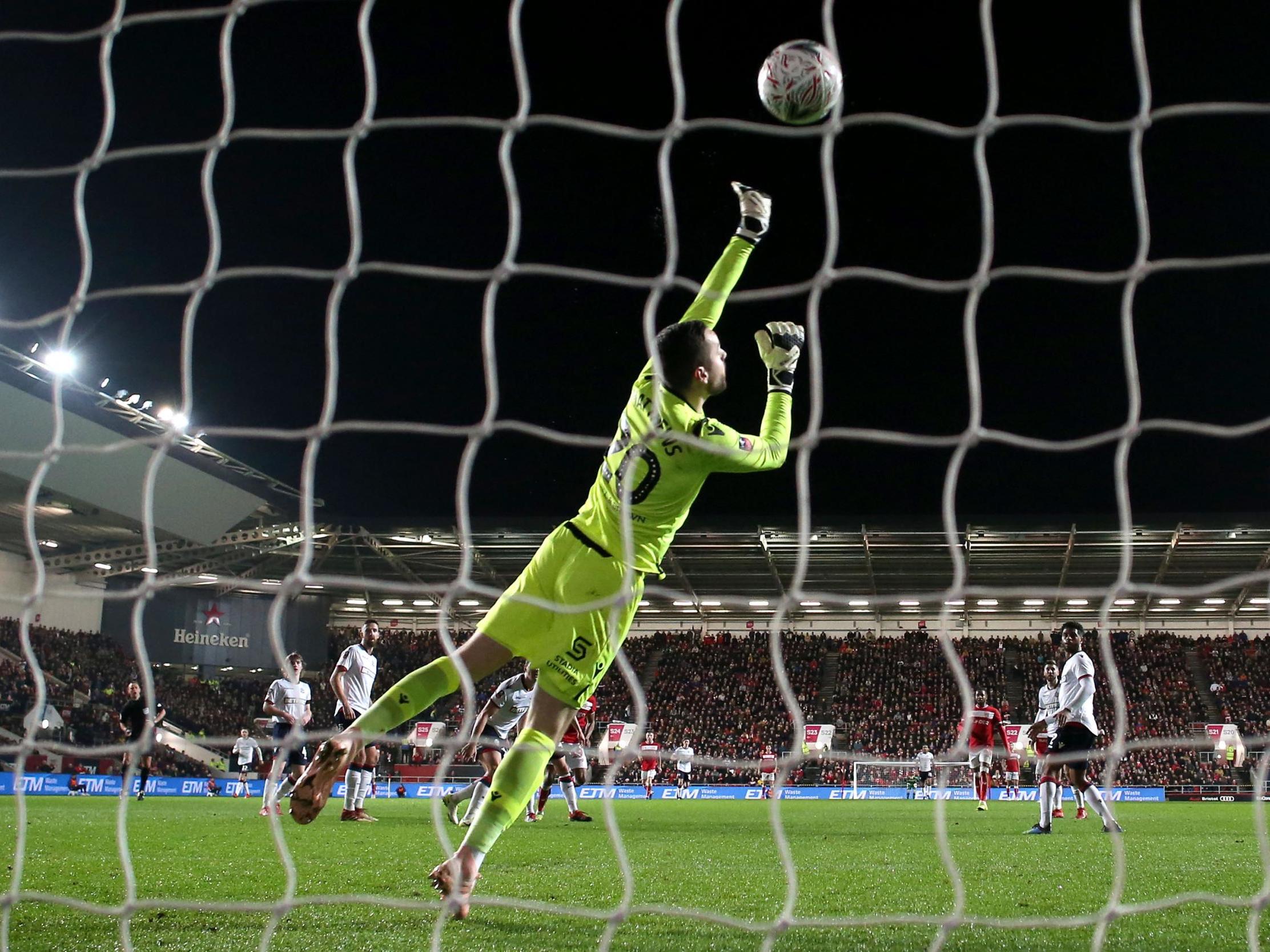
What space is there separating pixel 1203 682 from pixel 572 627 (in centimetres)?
3673

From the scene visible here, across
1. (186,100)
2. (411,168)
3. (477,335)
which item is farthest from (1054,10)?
(477,335)

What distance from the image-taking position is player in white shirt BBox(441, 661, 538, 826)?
884 centimetres

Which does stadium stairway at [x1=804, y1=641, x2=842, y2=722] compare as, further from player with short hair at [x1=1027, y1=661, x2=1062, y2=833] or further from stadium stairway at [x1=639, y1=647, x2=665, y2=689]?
player with short hair at [x1=1027, y1=661, x2=1062, y2=833]

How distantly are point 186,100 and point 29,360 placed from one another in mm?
8942

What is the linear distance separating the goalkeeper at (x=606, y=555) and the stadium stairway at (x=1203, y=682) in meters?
34.1

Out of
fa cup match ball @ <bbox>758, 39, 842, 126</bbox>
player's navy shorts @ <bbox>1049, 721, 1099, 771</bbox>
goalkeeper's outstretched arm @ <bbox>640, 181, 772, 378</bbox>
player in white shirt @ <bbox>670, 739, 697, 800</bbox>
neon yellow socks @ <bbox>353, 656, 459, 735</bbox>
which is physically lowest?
player in white shirt @ <bbox>670, 739, 697, 800</bbox>

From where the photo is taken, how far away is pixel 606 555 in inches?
157

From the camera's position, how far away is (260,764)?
25062 mm

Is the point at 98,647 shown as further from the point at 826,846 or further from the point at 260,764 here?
the point at 826,846

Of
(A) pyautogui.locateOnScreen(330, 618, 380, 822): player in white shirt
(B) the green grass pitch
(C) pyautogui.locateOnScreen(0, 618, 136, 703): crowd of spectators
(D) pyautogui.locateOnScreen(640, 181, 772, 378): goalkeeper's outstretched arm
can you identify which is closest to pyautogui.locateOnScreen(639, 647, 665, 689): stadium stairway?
(C) pyautogui.locateOnScreen(0, 618, 136, 703): crowd of spectators

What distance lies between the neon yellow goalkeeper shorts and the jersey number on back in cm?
25

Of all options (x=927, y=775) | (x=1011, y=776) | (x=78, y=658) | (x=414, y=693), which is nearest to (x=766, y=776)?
(x=927, y=775)

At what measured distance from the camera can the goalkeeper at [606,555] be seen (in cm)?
386

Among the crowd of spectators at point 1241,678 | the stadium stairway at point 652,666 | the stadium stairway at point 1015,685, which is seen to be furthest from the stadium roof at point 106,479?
the crowd of spectators at point 1241,678
